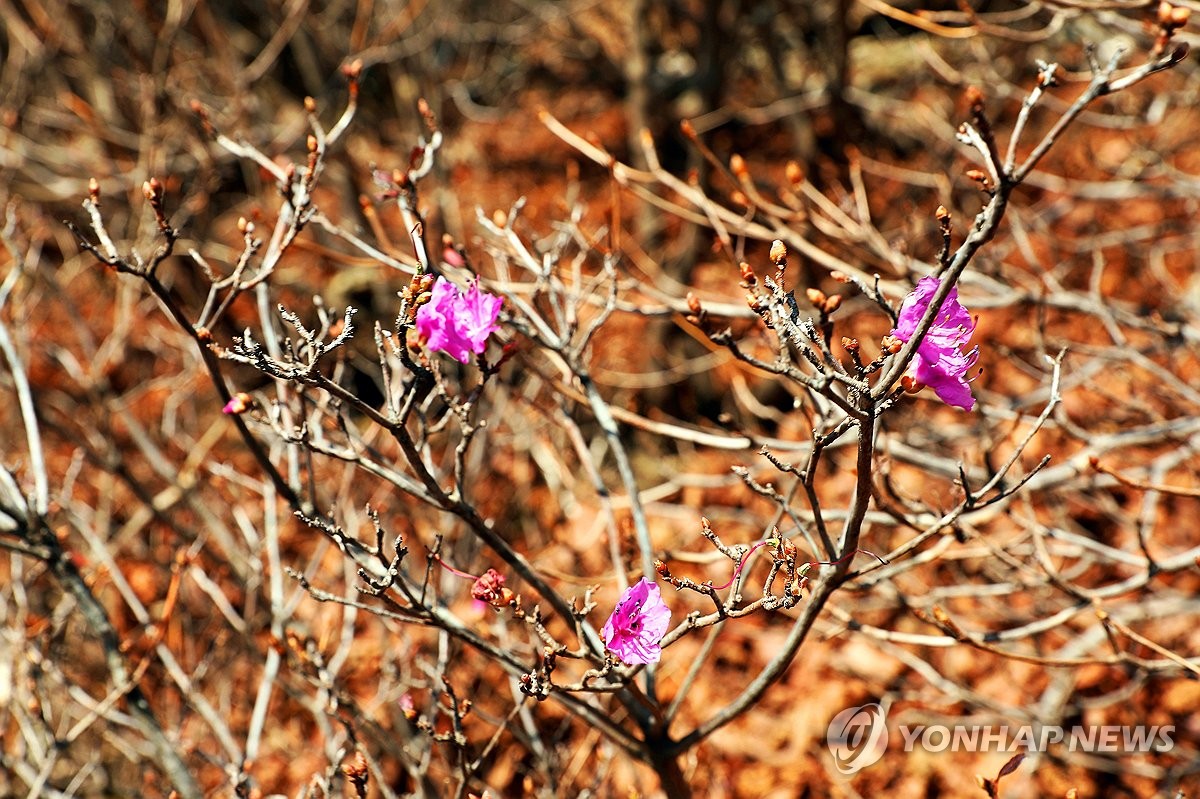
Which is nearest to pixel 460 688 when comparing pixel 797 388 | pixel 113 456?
pixel 113 456

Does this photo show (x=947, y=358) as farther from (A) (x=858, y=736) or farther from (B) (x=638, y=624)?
(A) (x=858, y=736)

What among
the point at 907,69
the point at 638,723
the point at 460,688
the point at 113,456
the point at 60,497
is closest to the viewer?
the point at 638,723

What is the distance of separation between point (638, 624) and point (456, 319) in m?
0.66

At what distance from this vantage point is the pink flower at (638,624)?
1.64 m

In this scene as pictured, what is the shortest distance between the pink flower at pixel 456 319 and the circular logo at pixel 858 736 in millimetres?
2875

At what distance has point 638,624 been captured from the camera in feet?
5.50

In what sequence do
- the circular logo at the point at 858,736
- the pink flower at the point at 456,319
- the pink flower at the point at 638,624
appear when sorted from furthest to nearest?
the circular logo at the point at 858,736, the pink flower at the point at 456,319, the pink flower at the point at 638,624

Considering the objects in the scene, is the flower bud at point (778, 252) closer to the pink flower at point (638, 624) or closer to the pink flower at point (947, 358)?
the pink flower at point (947, 358)

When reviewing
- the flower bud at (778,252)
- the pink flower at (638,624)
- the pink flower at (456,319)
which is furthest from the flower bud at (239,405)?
the flower bud at (778,252)

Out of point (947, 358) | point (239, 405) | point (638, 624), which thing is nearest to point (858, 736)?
point (638, 624)

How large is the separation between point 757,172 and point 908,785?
200 inches

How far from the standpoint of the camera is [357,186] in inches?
225

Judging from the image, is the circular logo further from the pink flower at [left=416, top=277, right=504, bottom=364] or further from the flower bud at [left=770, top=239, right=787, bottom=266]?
the flower bud at [left=770, top=239, right=787, bottom=266]

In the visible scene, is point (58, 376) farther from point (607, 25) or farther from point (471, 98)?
point (607, 25)
